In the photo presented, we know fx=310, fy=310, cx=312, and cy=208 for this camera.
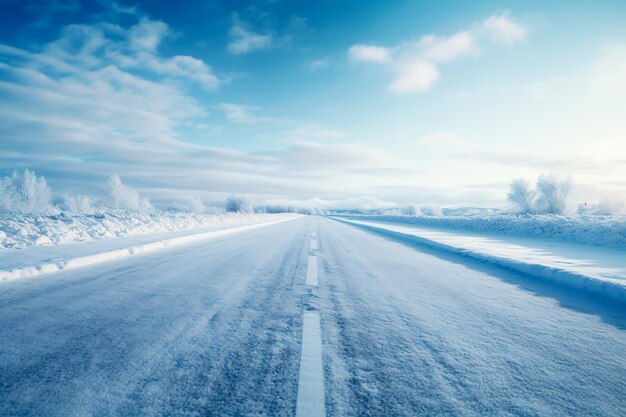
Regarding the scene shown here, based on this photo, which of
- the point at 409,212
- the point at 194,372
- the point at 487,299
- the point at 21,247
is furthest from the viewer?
the point at 409,212

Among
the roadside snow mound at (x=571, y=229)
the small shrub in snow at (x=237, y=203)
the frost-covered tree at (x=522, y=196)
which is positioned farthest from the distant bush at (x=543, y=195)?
the small shrub in snow at (x=237, y=203)

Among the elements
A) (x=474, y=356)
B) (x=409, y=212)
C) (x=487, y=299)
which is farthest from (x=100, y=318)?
(x=409, y=212)

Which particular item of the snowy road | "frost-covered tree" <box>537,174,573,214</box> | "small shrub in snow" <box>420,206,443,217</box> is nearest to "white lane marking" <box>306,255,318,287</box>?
the snowy road

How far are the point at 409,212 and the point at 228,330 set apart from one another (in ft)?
281

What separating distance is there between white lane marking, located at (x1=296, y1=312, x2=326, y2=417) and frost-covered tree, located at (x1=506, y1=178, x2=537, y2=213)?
4447cm

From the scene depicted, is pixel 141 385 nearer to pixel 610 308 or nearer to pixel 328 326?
pixel 328 326

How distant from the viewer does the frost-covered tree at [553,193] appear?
36344mm

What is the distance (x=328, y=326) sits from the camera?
3209 mm

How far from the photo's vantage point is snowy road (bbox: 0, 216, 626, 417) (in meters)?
1.91

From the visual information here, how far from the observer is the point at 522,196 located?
129 ft

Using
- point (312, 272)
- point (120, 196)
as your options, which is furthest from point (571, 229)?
point (120, 196)

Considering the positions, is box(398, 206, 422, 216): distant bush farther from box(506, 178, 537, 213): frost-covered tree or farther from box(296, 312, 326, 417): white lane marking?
box(296, 312, 326, 417): white lane marking

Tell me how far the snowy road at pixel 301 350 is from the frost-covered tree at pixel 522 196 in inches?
1596

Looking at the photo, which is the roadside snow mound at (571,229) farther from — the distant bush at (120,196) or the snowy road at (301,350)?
the distant bush at (120,196)
